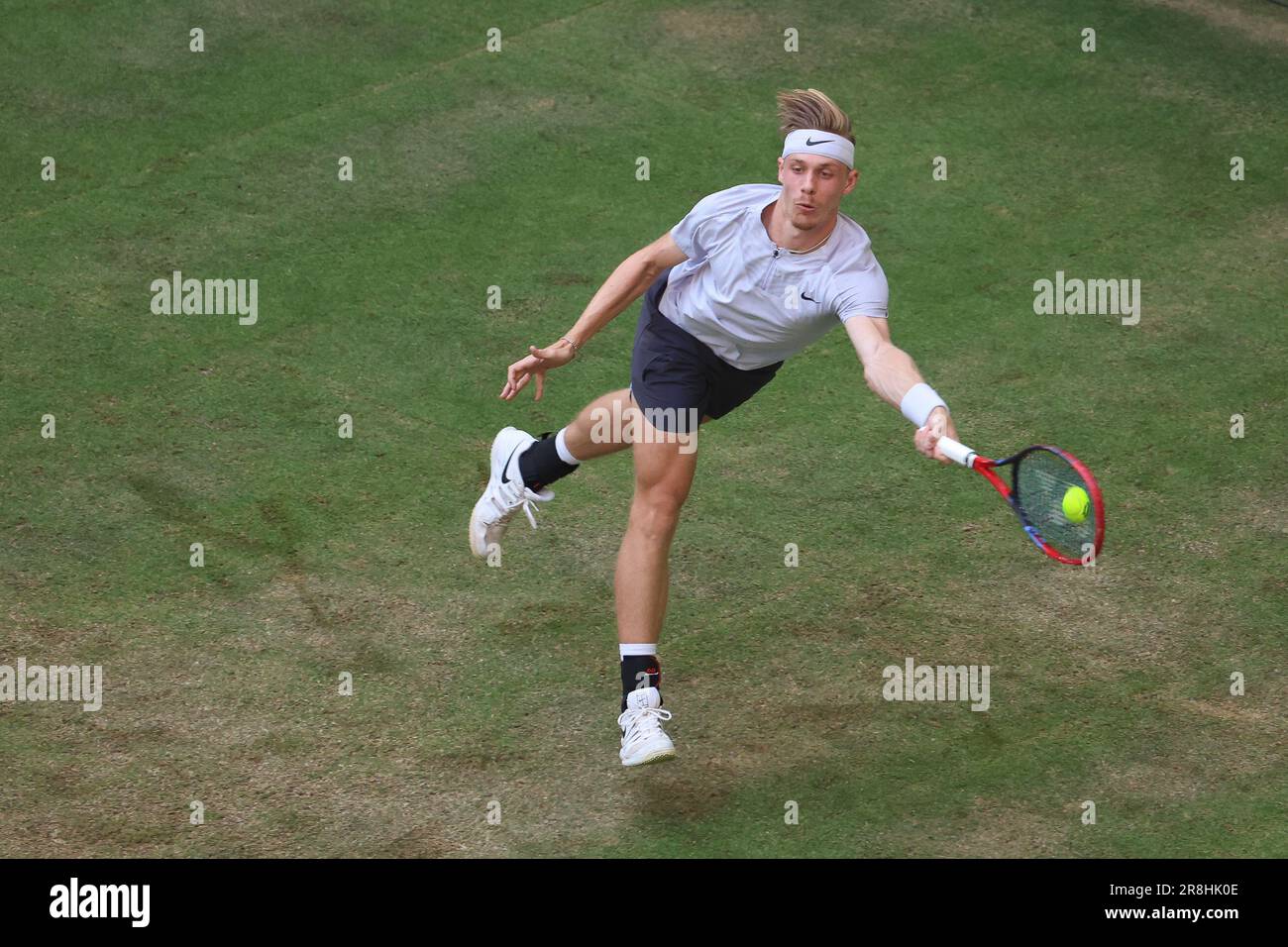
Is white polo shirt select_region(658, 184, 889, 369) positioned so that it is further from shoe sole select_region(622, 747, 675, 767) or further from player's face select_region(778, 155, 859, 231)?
shoe sole select_region(622, 747, 675, 767)

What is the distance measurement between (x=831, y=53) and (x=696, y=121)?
135 cm

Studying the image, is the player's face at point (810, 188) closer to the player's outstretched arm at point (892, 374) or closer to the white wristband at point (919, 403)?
the player's outstretched arm at point (892, 374)

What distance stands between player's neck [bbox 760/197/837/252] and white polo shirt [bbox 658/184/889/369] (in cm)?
2

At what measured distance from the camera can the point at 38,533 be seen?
7.18 m

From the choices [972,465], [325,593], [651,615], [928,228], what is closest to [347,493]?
[325,593]

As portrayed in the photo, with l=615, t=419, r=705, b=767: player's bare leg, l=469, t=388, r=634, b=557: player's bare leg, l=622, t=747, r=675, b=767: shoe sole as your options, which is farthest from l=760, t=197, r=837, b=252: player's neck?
l=622, t=747, r=675, b=767: shoe sole

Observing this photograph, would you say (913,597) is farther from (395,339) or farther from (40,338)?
(40,338)

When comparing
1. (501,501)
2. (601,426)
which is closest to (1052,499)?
(601,426)

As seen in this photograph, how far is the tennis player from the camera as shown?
6008mm

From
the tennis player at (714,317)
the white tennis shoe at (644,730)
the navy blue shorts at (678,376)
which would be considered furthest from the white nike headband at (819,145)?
the white tennis shoe at (644,730)

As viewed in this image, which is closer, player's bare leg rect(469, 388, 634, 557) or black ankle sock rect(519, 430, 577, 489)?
player's bare leg rect(469, 388, 634, 557)

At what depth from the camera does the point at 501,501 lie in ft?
23.1

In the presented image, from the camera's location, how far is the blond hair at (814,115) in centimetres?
612

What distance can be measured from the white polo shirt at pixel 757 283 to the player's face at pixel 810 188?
108mm
